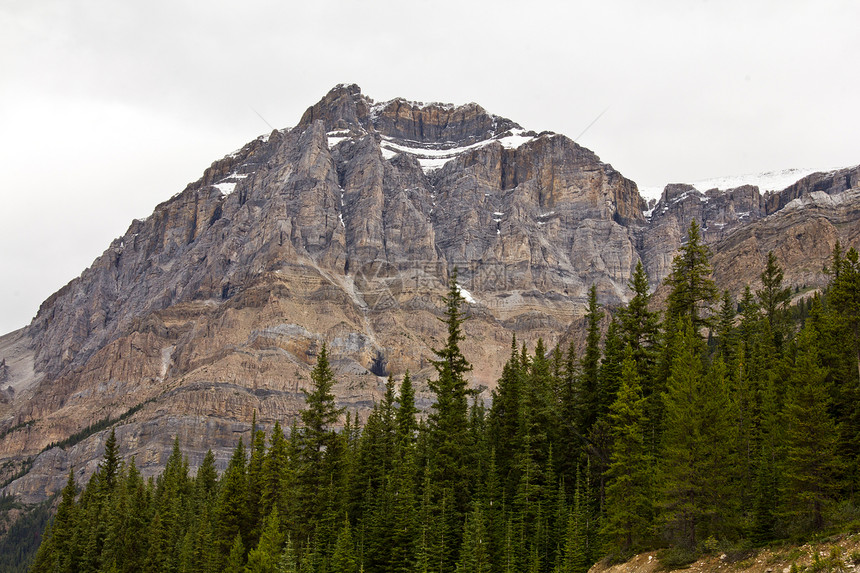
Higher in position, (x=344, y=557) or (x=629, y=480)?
(x=629, y=480)

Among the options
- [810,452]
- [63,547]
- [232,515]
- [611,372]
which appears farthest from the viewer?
[63,547]

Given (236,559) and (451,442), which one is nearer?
(451,442)

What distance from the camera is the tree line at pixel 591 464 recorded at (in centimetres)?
3541

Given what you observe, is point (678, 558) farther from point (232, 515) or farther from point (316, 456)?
point (232, 515)

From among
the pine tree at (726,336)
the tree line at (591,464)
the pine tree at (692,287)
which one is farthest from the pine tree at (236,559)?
the pine tree at (726,336)

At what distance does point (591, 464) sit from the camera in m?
52.9

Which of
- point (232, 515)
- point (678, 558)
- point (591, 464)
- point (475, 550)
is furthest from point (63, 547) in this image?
point (678, 558)

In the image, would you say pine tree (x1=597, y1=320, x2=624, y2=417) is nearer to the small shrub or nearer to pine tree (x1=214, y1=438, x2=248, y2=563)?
the small shrub

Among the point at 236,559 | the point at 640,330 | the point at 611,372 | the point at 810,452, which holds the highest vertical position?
the point at 640,330

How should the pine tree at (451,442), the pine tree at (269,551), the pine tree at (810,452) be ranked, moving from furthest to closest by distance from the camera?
the pine tree at (269,551), the pine tree at (451,442), the pine tree at (810,452)

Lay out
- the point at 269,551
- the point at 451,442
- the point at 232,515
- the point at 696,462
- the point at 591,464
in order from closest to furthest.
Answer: the point at 696,462
the point at 591,464
the point at 451,442
the point at 269,551
the point at 232,515

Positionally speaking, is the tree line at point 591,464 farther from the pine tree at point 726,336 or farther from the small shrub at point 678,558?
the pine tree at point 726,336

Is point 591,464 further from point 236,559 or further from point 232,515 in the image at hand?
point 232,515

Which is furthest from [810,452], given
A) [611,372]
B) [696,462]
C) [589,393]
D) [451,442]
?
[451,442]
